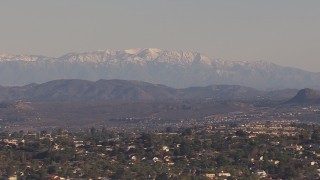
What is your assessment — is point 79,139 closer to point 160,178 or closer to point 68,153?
point 68,153

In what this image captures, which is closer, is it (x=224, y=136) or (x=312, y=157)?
(x=312, y=157)

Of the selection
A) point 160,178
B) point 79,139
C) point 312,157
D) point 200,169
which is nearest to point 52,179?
point 160,178

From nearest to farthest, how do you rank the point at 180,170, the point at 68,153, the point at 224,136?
the point at 180,170, the point at 68,153, the point at 224,136

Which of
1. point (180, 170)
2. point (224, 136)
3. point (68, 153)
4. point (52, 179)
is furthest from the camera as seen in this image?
point (224, 136)

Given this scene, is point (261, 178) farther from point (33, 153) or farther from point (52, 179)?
point (33, 153)

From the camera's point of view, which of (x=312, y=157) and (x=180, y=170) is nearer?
(x=180, y=170)

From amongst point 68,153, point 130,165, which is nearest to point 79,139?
point 68,153
